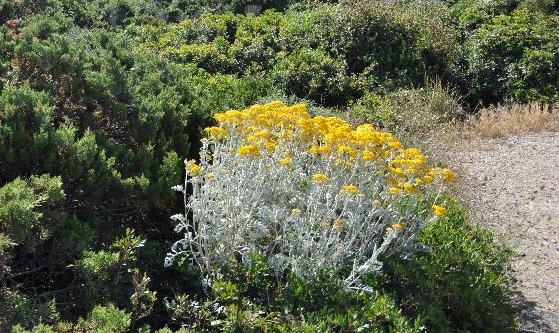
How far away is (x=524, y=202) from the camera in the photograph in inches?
265

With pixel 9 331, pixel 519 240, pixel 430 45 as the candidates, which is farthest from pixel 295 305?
pixel 430 45

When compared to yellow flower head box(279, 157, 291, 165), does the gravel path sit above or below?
below

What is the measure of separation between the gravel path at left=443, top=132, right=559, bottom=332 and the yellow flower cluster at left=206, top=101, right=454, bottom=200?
158 cm

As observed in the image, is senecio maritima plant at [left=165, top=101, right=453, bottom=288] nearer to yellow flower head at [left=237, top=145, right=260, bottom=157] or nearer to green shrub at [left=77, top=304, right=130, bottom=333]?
yellow flower head at [left=237, top=145, right=260, bottom=157]

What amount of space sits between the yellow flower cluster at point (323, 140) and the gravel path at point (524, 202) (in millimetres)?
1576

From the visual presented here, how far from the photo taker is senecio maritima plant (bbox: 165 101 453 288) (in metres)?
3.53

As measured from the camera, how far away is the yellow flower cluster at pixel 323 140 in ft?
12.0

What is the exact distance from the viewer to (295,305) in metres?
3.42

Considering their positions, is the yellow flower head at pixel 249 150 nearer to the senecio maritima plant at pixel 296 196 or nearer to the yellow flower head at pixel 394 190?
the senecio maritima plant at pixel 296 196

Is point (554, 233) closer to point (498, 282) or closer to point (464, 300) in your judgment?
point (498, 282)

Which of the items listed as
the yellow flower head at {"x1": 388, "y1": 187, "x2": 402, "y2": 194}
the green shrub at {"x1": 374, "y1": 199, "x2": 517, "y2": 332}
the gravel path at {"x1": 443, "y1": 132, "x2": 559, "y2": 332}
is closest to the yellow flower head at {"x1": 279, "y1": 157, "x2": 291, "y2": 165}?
the yellow flower head at {"x1": 388, "y1": 187, "x2": 402, "y2": 194}

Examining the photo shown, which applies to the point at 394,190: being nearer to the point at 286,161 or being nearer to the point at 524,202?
the point at 286,161

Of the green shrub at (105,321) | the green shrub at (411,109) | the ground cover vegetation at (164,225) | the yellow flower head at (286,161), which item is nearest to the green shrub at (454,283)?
the ground cover vegetation at (164,225)

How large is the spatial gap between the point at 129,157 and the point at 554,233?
13.2ft
